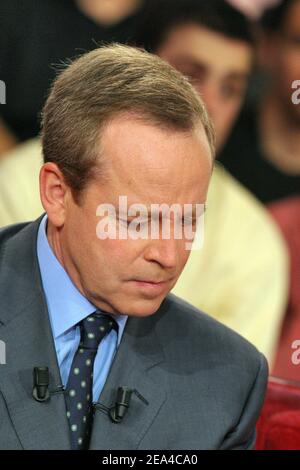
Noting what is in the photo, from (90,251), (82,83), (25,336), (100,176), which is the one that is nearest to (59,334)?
(25,336)

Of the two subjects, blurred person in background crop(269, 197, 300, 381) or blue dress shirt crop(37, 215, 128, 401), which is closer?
blue dress shirt crop(37, 215, 128, 401)

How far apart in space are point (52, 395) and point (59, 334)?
0.15 metres

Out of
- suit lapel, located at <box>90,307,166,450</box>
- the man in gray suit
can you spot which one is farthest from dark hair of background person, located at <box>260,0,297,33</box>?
suit lapel, located at <box>90,307,166,450</box>

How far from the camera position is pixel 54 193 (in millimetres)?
2010

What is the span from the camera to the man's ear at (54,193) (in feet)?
6.55

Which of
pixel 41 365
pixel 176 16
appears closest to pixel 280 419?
pixel 41 365

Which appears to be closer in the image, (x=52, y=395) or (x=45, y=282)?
(x=52, y=395)

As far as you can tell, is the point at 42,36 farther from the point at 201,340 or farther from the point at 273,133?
the point at 201,340

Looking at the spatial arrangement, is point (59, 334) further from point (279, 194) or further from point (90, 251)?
point (279, 194)

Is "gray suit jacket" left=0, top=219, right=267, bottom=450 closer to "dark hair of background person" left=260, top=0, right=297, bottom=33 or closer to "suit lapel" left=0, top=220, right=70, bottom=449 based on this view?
"suit lapel" left=0, top=220, right=70, bottom=449

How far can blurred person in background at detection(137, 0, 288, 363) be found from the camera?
3.59 metres

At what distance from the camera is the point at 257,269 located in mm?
3805

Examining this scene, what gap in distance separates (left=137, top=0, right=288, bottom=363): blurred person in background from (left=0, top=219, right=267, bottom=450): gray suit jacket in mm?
1474

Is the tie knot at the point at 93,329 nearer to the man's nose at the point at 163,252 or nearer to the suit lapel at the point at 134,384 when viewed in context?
the suit lapel at the point at 134,384
